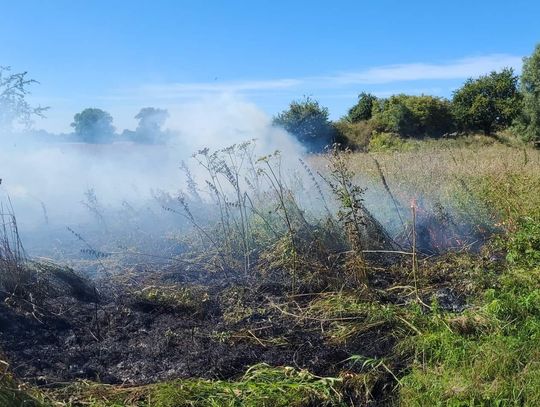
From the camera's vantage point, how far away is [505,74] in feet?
76.3

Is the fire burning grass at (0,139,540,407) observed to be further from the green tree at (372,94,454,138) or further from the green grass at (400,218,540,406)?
the green tree at (372,94,454,138)

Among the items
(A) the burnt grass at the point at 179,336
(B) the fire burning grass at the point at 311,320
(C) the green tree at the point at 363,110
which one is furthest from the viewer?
(C) the green tree at the point at 363,110

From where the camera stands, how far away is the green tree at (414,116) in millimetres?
21641

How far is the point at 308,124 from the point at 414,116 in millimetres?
4402

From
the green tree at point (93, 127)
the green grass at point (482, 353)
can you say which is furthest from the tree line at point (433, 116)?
the green grass at point (482, 353)

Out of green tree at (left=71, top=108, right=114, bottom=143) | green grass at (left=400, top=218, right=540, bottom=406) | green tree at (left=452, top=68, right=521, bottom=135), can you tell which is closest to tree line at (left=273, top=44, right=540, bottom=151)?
green tree at (left=452, top=68, right=521, bottom=135)

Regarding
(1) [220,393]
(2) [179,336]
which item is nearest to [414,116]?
(2) [179,336]

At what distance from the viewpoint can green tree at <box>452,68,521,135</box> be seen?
869 inches

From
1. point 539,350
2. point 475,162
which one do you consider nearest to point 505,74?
point 475,162

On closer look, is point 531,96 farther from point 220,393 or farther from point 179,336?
point 220,393

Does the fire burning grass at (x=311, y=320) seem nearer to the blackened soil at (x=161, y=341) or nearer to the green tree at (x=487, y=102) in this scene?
the blackened soil at (x=161, y=341)

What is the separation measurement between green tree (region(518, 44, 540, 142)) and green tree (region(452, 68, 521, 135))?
2102 mm

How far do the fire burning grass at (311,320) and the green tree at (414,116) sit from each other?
51.6ft

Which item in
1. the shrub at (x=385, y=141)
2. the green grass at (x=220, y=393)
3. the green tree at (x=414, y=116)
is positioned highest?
the green tree at (x=414, y=116)
